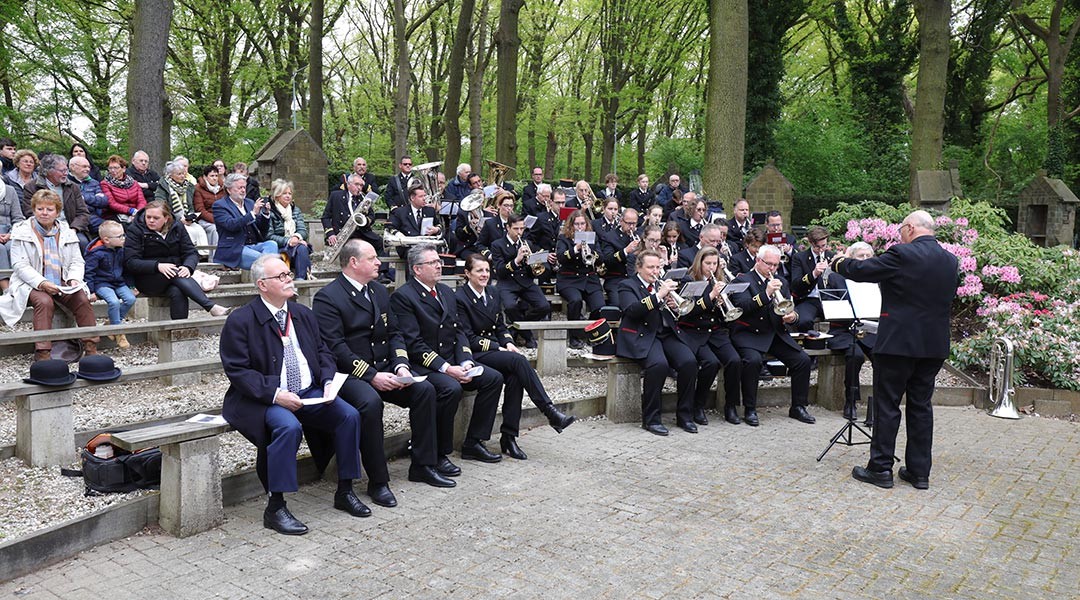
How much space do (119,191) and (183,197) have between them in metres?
0.91

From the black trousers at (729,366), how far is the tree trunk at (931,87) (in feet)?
34.7

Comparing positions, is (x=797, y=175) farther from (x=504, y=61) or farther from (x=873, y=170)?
(x=504, y=61)

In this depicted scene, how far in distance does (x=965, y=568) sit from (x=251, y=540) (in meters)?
4.09

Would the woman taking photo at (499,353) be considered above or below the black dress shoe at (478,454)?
above

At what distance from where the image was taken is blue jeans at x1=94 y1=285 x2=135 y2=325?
8.00 metres

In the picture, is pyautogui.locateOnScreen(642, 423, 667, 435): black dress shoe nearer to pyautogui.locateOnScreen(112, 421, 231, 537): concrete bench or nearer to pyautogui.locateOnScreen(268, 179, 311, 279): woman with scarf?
pyautogui.locateOnScreen(112, 421, 231, 537): concrete bench

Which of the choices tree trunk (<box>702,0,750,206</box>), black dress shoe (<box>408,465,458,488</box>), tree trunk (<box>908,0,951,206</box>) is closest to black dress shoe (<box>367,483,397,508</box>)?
black dress shoe (<box>408,465,458,488</box>)

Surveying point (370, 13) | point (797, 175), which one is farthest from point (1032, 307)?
point (370, 13)

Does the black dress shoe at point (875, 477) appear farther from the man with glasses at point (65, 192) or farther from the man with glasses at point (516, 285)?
the man with glasses at point (65, 192)

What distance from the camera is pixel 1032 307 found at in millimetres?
10633

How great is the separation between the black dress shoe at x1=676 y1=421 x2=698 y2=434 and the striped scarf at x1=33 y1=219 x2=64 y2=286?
564 cm

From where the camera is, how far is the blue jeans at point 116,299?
8000 millimetres

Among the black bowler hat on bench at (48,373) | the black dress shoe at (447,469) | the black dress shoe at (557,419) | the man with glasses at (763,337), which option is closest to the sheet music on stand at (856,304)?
the man with glasses at (763,337)

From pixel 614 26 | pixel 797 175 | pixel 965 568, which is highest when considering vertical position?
pixel 614 26
